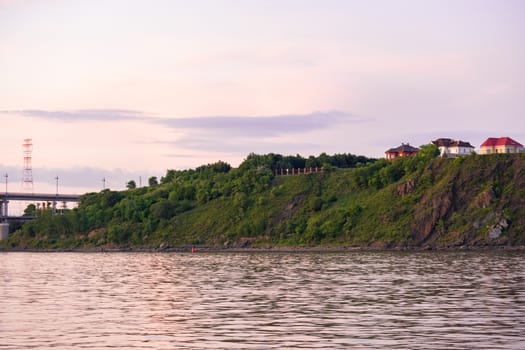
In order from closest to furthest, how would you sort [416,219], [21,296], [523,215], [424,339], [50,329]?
[424,339] → [50,329] → [21,296] → [523,215] → [416,219]

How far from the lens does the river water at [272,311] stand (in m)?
41.3

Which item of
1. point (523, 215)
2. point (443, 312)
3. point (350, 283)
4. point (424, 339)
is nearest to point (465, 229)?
point (523, 215)

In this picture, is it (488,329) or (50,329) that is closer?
(488,329)

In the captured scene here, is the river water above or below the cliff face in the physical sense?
below

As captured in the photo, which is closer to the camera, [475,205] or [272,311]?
[272,311]

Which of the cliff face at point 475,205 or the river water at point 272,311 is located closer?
the river water at point 272,311

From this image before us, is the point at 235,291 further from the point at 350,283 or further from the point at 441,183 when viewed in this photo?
the point at 441,183

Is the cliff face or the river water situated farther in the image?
the cliff face

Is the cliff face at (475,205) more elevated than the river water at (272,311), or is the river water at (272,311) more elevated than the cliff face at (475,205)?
the cliff face at (475,205)

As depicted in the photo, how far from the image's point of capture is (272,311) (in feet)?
176

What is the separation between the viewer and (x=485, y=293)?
6312cm

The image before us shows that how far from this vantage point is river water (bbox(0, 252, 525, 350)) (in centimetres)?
4128

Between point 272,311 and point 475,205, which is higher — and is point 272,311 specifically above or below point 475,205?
below

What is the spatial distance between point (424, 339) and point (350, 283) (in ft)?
114
